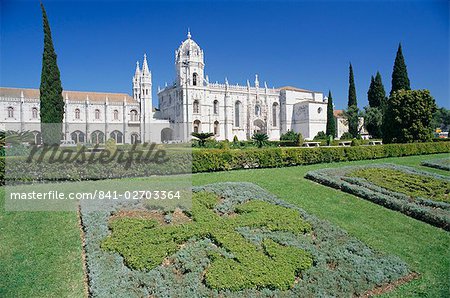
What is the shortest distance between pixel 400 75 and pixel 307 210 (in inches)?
1558

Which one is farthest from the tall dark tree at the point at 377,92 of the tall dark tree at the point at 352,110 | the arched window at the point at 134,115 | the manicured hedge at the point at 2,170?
the manicured hedge at the point at 2,170

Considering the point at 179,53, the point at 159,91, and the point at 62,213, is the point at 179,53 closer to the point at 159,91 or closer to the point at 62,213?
the point at 159,91

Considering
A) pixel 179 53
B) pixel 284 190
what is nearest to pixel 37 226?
pixel 284 190

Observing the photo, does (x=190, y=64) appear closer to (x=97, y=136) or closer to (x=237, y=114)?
(x=237, y=114)

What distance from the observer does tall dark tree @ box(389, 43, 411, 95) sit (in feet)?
129

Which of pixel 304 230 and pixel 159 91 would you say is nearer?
pixel 304 230

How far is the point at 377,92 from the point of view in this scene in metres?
48.2

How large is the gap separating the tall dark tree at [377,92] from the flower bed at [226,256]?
4751 cm

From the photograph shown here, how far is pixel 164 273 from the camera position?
4914 mm

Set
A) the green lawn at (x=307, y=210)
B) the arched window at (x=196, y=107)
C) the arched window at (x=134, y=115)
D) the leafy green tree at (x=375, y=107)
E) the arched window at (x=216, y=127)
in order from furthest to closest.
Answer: the arched window at (x=216, y=127)
the arched window at (x=196, y=107)
the arched window at (x=134, y=115)
the leafy green tree at (x=375, y=107)
the green lawn at (x=307, y=210)

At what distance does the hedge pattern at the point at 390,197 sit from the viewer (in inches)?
296

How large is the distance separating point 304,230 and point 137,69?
58.9 m

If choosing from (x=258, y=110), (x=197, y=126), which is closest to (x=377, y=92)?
(x=258, y=110)

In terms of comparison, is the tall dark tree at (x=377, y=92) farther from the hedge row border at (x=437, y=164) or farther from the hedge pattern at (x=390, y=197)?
the hedge pattern at (x=390, y=197)
